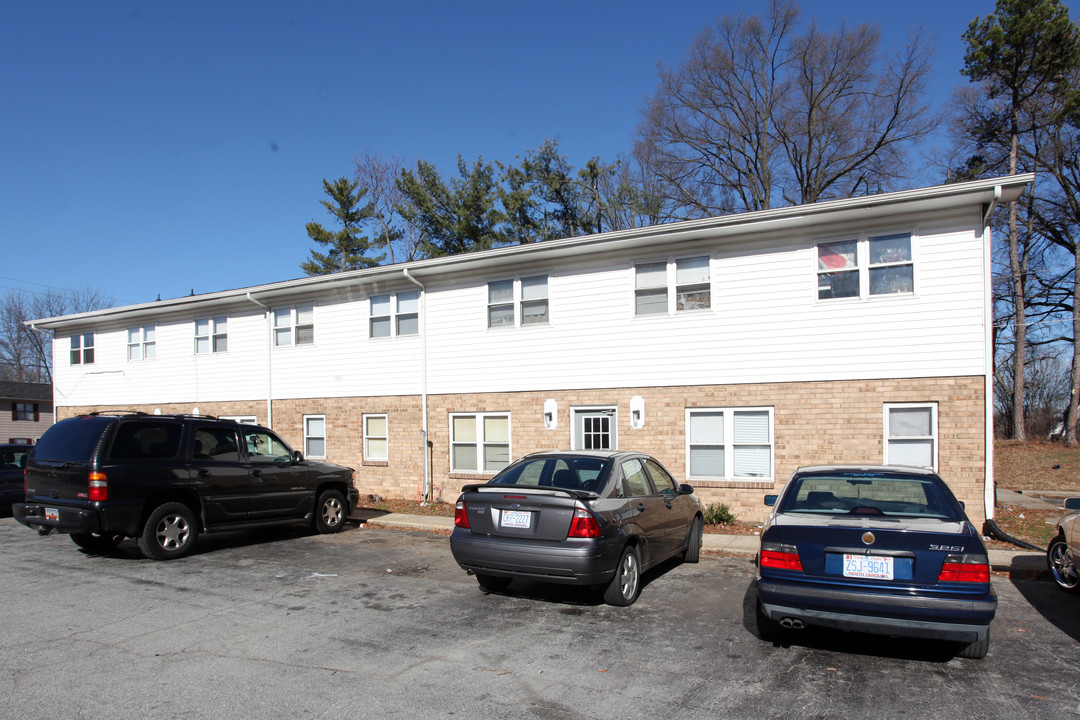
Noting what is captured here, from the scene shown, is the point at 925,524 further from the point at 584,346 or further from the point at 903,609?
the point at 584,346

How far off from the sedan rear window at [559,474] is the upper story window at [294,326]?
11055 millimetres

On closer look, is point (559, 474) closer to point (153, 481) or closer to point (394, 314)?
point (153, 481)

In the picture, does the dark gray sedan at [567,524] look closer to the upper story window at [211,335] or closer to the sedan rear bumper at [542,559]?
the sedan rear bumper at [542,559]

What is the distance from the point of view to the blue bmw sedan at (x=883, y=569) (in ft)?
16.1

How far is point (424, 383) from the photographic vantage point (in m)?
15.6

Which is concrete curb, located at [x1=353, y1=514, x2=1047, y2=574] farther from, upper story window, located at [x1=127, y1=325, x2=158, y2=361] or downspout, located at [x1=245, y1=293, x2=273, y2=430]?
upper story window, located at [x1=127, y1=325, x2=158, y2=361]

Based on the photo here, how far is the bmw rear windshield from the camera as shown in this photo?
570 centimetres

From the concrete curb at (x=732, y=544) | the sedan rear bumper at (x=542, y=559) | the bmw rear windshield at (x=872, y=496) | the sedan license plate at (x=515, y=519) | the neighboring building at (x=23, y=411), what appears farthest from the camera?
the neighboring building at (x=23, y=411)

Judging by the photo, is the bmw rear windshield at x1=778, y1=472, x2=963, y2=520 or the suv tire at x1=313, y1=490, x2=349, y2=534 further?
the suv tire at x1=313, y1=490, x2=349, y2=534

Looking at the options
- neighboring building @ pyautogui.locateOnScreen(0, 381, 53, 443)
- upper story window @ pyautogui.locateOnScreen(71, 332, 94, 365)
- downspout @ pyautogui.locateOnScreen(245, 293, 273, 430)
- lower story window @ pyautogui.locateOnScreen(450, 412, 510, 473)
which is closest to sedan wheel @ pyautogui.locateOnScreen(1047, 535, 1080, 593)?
lower story window @ pyautogui.locateOnScreen(450, 412, 510, 473)

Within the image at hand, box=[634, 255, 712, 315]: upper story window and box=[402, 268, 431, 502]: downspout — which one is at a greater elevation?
box=[634, 255, 712, 315]: upper story window

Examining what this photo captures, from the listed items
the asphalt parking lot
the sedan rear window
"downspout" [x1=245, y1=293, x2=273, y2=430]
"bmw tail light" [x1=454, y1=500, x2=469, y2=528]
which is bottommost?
the asphalt parking lot

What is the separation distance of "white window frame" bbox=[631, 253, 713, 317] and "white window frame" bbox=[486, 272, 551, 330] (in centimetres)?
192

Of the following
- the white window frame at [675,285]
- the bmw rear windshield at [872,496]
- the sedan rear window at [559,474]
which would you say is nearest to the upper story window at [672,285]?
the white window frame at [675,285]
